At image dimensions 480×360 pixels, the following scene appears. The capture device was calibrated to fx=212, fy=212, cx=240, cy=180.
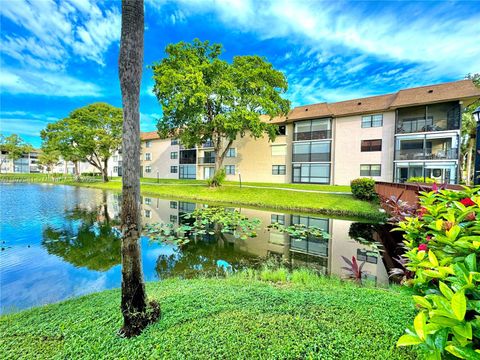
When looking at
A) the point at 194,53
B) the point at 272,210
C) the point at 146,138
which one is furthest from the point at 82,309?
the point at 146,138

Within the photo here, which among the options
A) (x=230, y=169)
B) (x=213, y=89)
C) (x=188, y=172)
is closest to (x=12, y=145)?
(x=188, y=172)

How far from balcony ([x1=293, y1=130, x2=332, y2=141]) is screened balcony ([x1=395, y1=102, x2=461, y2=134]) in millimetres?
6534

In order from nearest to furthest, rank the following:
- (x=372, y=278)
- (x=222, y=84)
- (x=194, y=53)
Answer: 1. (x=372, y=278)
2. (x=222, y=84)
3. (x=194, y=53)

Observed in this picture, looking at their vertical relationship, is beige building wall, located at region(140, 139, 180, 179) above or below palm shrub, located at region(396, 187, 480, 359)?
above

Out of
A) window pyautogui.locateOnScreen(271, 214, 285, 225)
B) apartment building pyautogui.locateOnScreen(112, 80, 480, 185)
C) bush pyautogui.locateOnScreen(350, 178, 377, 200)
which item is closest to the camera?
window pyautogui.locateOnScreen(271, 214, 285, 225)

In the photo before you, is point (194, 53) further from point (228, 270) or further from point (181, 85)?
point (228, 270)

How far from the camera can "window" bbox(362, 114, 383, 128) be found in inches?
877

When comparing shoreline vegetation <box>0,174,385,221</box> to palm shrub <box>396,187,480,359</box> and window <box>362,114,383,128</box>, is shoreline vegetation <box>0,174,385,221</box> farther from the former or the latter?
palm shrub <box>396,187,480,359</box>

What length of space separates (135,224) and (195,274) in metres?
3.75

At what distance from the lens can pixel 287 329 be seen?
2691 millimetres

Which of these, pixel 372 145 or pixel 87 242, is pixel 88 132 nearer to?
pixel 87 242

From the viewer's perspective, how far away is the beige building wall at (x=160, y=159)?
40.0 m

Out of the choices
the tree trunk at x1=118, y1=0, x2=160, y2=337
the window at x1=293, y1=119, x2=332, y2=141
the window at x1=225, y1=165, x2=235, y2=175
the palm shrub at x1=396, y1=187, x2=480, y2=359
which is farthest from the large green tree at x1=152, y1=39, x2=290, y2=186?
the palm shrub at x1=396, y1=187, x2=480, y2=359

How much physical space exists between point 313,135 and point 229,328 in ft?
84.1
